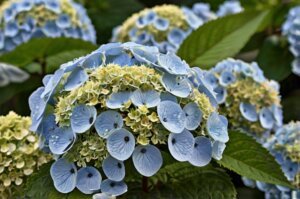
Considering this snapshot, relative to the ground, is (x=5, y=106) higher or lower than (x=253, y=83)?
lower

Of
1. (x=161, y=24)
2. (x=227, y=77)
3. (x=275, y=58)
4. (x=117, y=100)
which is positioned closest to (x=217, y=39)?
(x=227, y=77)

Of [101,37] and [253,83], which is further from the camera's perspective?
[101,37]

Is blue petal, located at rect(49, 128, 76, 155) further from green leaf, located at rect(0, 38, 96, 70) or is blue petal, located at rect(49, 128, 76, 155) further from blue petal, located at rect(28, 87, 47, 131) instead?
green leaf, located at rect(0, 38, 96, 70)

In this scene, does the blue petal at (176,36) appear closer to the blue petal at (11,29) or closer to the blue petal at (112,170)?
the blue petal at (11,29)

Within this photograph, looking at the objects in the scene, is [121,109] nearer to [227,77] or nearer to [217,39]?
[227,77]

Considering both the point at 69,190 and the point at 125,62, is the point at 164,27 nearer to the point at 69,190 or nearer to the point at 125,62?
the point at 125,62

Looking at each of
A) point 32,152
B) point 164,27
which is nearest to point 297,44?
point 164,27

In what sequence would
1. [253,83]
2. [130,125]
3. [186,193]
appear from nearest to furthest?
1. [130,125]
2. [186,193]
3. [253,83]
